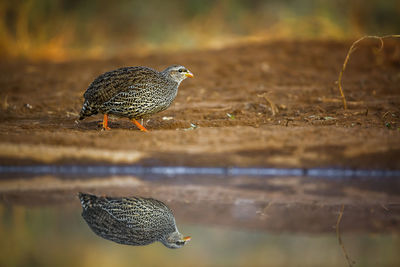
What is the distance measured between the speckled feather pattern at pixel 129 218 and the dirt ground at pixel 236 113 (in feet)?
4.84

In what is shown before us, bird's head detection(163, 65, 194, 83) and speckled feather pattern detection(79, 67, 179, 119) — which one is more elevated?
bird's head detection(163, 65, 194, 83)

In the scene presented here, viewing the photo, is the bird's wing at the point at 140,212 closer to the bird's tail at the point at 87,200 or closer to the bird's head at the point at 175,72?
the bird's tail at the point at 87,200

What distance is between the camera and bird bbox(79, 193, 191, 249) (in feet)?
8.64

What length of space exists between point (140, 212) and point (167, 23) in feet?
37.3

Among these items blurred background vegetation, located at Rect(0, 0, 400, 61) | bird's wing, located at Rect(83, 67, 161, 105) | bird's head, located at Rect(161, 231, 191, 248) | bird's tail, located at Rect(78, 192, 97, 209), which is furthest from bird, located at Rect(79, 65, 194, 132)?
blurred background vegetation, located at Rect(0, 0, 400, 61)

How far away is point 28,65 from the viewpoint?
1142 cm

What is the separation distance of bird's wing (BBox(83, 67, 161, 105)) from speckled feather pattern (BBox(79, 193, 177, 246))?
210 centimetres

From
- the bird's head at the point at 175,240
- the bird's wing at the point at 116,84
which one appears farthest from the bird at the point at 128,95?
the bird's head at the point at 175,240

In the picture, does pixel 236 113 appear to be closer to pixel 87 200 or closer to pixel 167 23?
pixel 87 200

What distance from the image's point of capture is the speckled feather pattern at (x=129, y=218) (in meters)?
2.69

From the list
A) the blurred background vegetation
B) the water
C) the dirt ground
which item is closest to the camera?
the water

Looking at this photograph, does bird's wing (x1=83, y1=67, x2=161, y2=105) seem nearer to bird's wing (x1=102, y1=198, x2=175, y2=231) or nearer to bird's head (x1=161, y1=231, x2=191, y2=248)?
bird's wing (x1=102, y1=198, x2=175, y2=231)

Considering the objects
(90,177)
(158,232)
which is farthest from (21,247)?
(90,177)

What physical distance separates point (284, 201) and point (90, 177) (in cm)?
193
